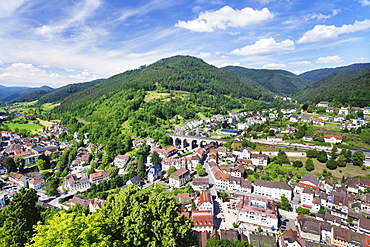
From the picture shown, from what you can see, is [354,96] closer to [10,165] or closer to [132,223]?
[132,223]

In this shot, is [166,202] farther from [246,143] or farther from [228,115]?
[228,115]

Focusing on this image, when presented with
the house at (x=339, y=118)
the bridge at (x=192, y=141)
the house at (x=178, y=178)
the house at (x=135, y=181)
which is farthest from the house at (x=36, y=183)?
the house at (x=339, y=118)

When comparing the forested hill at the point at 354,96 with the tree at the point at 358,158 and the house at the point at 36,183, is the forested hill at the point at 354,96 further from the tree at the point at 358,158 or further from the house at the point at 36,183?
the house at the point at 36,183

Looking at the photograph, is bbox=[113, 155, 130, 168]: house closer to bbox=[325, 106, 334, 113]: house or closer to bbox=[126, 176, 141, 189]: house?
bbox=[126, 176, 141, 189]: house

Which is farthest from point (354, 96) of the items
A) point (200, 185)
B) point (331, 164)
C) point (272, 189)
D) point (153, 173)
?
point (153, 173)

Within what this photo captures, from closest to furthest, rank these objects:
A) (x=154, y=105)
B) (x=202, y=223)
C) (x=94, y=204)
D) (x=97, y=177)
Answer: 1. (x=202, y=223)
2. (x=94, y=204)
3. (x=97, y=177)
4. (x=154, y=105)

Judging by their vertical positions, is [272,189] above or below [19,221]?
below
